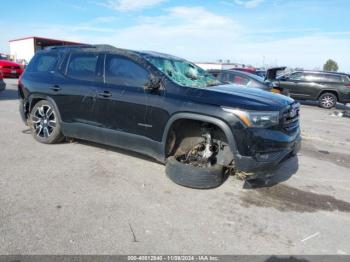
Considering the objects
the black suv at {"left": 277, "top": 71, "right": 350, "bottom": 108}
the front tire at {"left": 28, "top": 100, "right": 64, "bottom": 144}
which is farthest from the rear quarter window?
the black suv at {"left": 277, "top": 71, "right": 350, "bottom": 108}

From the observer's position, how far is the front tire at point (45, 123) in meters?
5.54

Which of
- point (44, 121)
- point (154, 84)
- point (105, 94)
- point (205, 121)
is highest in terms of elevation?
point (154, 84)

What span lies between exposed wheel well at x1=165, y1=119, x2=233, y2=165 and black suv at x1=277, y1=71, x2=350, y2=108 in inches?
479

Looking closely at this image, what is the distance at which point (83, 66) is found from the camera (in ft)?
16.9

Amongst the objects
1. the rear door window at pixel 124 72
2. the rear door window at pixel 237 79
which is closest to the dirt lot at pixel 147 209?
the rear door window at pixel 124 72

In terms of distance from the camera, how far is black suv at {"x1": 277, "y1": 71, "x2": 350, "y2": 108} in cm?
1479

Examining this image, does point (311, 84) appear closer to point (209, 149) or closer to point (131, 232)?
point (209, 149)

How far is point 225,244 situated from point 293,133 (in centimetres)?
200

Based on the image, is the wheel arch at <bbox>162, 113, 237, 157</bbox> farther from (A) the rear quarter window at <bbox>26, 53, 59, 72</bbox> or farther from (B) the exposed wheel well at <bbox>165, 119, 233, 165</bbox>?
(A) the rear quarter window at <bbox>26, 53, 59, 72</bbox>

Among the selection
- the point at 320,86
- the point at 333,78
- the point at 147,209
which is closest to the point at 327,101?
the point at 320,86

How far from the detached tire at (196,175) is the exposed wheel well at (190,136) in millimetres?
204

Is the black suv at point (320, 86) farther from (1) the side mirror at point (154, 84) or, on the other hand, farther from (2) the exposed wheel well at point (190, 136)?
(1) the side mirror at point (154, 84)

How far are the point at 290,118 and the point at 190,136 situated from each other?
138cm

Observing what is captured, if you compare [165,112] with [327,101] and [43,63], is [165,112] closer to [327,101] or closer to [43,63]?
[43,63]
